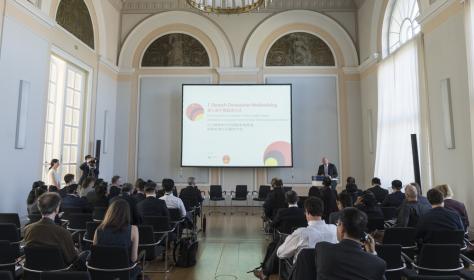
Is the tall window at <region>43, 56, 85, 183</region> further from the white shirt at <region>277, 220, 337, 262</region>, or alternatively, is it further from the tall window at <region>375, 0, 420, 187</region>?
the tall window at <region>375, 0, 420, 187</region>

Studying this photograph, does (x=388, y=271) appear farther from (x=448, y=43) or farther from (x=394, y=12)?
(x=394, y=12)

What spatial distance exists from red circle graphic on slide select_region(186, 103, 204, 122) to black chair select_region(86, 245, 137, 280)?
7.85 metres

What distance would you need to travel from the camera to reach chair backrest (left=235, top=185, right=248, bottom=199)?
9.86 meters

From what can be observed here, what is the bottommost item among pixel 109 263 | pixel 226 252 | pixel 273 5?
pixel 226 252

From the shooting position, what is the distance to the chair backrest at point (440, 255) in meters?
2.88

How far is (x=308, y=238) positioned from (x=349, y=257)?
0.88m

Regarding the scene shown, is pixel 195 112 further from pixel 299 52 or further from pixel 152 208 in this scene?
pixel 152 208

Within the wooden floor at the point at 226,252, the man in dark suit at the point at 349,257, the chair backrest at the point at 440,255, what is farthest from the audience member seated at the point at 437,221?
the wooden floor at the point at 226,252

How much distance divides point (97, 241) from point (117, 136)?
8.61m

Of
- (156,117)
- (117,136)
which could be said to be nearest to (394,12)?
(156,117)

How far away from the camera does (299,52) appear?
36.6 ft

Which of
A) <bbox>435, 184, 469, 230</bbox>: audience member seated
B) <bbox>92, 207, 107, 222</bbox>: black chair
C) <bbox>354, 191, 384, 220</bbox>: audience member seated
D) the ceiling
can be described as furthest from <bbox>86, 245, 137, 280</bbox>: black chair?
the ceiling

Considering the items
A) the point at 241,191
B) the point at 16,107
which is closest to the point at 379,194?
the point at 241,191

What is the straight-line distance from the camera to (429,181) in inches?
273
